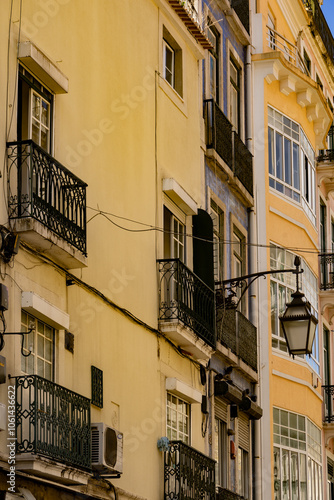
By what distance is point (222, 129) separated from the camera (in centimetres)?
2291

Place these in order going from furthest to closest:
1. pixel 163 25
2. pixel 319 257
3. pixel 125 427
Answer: pixel 319 257, pixel 163 25, pixel 125 427

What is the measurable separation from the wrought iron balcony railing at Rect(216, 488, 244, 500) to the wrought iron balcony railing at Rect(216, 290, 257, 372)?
95.5 inches

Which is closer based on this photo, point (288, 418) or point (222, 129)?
point (222, 129)

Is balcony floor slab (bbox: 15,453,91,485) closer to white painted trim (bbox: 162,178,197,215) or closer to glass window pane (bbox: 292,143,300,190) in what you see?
white painted trim (bbox: 162,178,197,215)

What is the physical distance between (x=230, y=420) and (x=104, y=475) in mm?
7099

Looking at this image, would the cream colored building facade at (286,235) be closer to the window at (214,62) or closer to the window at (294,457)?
the window at (294,457)

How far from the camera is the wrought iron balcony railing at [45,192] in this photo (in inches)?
532

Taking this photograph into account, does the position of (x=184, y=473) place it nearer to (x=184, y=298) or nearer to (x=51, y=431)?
(x=184, y=298)

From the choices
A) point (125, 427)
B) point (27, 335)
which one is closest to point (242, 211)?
point (125, 427)

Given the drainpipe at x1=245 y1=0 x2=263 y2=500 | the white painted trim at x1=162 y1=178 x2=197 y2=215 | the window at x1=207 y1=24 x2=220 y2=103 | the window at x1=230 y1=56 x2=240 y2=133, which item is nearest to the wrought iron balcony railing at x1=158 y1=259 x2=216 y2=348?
the white painted trim at x1=162 y1=178 x2=197 y2=215

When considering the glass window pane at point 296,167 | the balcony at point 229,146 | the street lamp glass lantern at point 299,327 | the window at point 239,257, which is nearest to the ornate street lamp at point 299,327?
the street lamp glass lantern at point 299,327

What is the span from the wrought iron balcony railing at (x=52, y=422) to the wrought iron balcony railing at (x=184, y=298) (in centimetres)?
395

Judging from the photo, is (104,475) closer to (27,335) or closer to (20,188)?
(27,335)

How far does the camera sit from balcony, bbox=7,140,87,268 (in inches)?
528
